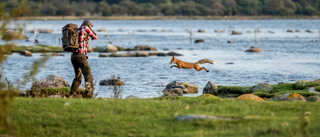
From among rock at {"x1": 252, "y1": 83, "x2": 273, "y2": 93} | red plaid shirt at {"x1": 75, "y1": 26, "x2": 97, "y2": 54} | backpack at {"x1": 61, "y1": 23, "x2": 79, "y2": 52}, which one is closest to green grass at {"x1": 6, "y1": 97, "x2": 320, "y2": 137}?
backpack at {"x1": 61, "y1": 23, "x2": 79, "y2": 52}

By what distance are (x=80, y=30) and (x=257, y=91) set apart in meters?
8.96

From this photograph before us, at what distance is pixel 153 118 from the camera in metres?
9.93

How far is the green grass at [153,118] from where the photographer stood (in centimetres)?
895

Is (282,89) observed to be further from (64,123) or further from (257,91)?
(64,123)

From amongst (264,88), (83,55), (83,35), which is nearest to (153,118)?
(83,55)

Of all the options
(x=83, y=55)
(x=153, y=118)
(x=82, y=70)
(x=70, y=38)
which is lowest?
(x=153, y=118)

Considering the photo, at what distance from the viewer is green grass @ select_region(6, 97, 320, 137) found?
29.4ft

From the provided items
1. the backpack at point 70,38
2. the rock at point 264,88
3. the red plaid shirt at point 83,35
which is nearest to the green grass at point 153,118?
the backpack at point 70,38

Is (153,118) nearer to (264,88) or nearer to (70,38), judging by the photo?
(70,38)

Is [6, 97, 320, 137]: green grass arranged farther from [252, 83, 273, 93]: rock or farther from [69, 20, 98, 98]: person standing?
[252, 83, 273, 93]: rock

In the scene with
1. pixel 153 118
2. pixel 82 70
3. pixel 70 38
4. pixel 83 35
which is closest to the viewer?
pixel 153 118

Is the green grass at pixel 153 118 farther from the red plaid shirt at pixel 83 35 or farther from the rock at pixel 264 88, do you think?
the rock at pixel 264 88

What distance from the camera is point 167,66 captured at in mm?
40719

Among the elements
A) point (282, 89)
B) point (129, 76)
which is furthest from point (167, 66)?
point (282, 89)
